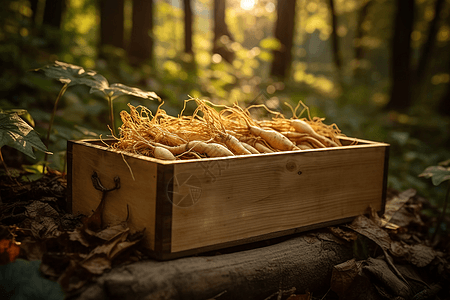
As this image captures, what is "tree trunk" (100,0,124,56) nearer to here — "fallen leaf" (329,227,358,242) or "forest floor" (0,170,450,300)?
"forest floor" (0,170,450,300)

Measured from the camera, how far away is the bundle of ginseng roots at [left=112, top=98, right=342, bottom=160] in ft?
6.09

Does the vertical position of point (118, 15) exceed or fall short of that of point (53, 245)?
it exceeds it

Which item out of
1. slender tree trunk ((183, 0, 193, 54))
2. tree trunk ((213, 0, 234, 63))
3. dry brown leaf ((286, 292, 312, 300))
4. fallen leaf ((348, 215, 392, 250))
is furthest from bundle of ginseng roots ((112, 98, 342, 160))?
slender tree trunk ((183, 0, 193, 54))

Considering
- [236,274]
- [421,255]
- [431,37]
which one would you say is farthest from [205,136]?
[431,37]

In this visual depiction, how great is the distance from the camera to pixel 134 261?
160 centimetres

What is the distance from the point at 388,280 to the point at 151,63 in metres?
5.57

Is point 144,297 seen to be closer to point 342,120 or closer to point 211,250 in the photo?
point 211,250

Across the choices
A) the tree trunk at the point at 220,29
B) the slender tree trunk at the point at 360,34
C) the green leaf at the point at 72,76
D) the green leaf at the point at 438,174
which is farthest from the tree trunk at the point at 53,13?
the slender tree trunk at the point at 360,34

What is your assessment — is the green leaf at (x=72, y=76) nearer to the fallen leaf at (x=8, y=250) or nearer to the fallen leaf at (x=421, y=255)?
the fallen leaf at (x=8, y=250)

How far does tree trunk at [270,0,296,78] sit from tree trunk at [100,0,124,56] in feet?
10.0

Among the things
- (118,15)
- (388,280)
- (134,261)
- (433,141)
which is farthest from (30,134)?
(433,141)

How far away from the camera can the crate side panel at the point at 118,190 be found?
1.60m

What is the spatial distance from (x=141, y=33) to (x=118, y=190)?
5572mm

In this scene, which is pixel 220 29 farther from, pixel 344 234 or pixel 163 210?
pixel 163 210
